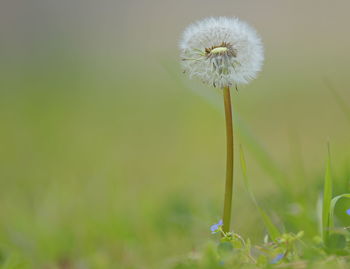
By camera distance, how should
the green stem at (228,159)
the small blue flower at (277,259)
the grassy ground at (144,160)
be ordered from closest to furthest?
the small blue flower at (277,259) < the green stem at (228,159) < the grassy ground at (144,160)

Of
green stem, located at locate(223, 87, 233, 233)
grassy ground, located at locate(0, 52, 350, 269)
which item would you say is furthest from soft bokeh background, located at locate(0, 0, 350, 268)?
green stem, located at locate(223, 87, 233, 233)

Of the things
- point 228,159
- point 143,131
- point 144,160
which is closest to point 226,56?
point 228,159

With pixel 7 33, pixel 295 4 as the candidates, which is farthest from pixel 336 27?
pixel 7 33

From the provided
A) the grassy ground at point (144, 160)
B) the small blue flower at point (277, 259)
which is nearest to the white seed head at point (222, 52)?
the grassy ground at point (144, 160)

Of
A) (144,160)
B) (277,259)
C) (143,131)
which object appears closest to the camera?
(277,259)

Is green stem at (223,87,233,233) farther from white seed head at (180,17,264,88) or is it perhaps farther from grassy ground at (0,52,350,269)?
grassy ground at (0,52,350,269)

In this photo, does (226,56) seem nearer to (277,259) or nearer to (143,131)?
(277,259)

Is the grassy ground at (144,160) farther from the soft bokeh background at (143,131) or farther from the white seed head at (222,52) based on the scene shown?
the white seed head at (222,52)
